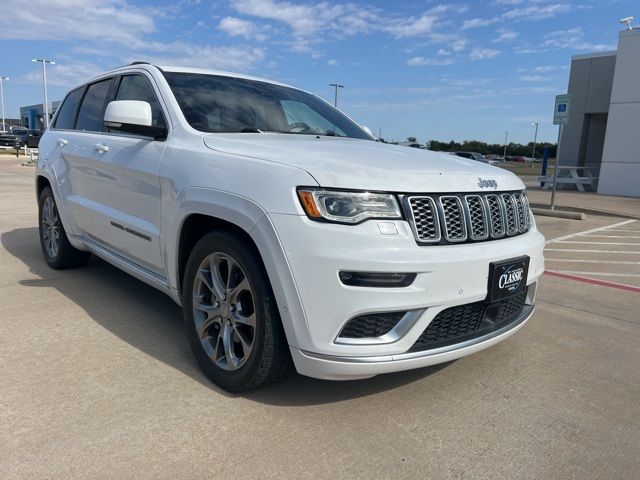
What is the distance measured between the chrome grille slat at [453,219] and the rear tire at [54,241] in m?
3.74

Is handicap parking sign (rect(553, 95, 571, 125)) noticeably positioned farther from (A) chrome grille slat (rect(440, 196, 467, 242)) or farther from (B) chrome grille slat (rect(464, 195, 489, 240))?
(A) chrome grille slat (rect(440, 196, 467, 242))

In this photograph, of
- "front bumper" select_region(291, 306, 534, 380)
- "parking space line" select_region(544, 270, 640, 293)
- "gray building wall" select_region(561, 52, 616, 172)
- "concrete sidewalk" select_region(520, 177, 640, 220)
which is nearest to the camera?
"front bumper" select_region(291, 306, 534, 380)

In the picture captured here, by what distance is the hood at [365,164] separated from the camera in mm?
2418

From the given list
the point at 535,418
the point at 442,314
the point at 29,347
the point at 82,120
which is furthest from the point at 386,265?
the point at 82,120

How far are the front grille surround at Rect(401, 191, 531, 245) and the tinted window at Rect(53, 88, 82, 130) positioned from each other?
3.89 metres

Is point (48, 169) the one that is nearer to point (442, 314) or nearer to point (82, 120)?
point (82, 120)

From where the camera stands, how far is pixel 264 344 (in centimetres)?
254

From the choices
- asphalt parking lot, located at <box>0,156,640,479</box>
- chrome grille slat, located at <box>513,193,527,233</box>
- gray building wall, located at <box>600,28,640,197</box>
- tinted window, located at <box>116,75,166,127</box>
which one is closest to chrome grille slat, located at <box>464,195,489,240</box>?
chrome grille slat, located at <box>513,193,527,233</box>

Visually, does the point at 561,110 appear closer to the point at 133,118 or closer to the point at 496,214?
the point at 496,214

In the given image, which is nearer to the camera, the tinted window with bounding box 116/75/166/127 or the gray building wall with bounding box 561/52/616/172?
the tinted window with bounding box 116/75/166/127

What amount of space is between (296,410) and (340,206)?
110 cm

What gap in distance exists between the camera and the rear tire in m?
4.98

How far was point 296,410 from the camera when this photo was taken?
269 cm

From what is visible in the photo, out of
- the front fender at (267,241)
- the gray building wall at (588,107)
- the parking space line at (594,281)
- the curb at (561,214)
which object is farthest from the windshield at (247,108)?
the gray building wall at (588,107)
